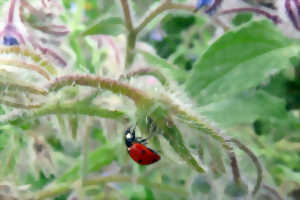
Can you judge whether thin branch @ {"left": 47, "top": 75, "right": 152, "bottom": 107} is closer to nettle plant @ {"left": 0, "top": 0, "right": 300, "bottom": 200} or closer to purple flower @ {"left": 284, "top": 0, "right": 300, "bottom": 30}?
nettle plant @ {"left": 0, "top": 0, "right": 300, "bottom": 200}

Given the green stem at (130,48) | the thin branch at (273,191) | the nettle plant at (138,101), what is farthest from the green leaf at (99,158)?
the thin branch at (273,191)

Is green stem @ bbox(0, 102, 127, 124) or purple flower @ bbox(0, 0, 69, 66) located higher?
purple flower @ bbox(0, 0, 69, 66)

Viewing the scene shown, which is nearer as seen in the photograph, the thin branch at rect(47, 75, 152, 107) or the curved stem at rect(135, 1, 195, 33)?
the thin branch at rect(47, 75, 152, 107)

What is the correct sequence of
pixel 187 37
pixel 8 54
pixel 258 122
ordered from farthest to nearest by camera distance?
pixel 187 37, pixel 258 122, pixel 8 54

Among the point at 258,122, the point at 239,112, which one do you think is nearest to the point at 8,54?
the point at 239,112

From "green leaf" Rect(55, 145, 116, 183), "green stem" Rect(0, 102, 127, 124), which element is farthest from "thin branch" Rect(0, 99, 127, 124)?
"green leaf" Rect(55, 145, 116, 183)

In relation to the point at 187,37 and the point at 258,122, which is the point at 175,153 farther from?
the point at 187,37
